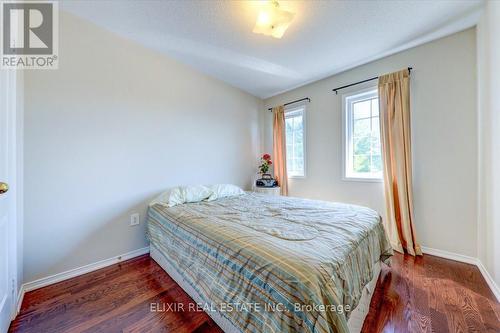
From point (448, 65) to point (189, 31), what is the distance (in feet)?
9.50

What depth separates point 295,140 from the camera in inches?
144

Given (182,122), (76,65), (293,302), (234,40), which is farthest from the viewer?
(182,122)

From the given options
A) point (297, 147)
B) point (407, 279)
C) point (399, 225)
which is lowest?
point (407, 279)

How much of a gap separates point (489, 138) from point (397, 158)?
741 millimetres

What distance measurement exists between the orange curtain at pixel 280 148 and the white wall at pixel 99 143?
1.49 metres

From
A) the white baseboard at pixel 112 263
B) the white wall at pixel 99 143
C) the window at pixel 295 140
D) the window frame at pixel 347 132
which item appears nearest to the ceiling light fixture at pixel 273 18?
the white wall at pixel 99 143

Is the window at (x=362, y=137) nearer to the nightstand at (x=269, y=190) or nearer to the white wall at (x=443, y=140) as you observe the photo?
the white wall at (x=443, y=140)

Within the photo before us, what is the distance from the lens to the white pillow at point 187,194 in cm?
224

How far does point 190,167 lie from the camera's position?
2.88m

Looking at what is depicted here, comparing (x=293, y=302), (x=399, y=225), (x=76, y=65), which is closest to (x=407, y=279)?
(x=399, y=225)

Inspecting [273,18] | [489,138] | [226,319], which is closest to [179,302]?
[226,319]

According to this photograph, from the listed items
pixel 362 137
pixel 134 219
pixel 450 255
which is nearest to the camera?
pixel 450 255

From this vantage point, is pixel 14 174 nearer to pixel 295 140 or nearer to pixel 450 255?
pixel 295 140

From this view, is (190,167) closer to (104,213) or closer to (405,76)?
(104,213)
